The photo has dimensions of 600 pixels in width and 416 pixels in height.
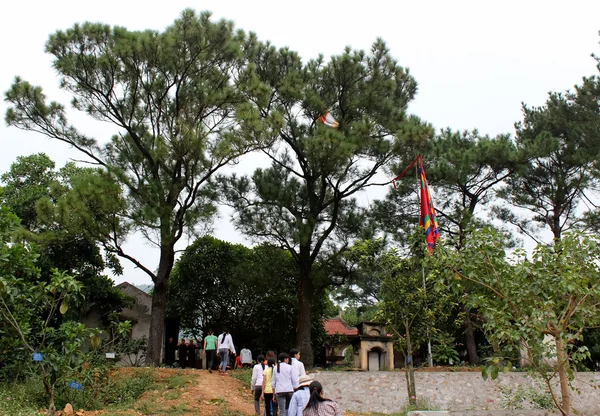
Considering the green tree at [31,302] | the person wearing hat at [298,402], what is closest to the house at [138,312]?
the green tree at [31,302]

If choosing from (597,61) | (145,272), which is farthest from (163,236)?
(597,61)

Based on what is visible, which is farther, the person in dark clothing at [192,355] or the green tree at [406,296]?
the person in dark clothing at [192,355]

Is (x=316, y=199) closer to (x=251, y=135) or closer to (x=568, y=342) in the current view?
(x=251, y=135)

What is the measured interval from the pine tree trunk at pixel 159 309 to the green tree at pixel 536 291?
10.9m

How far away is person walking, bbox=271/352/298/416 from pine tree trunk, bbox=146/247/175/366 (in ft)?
27.3

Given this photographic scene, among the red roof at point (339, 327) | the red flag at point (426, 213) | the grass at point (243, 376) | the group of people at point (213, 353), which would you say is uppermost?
the red flag at point (426, 213)

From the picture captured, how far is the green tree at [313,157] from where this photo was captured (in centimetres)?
1734

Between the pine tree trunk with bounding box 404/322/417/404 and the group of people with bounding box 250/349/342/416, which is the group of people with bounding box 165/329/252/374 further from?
the pine tree trunk with bounding box 404/322/417/404

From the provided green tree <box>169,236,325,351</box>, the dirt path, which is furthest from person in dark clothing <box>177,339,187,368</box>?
the dirt path

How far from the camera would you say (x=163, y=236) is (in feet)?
53.2

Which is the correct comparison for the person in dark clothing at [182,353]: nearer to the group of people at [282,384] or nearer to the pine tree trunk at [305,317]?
the group of people at [282,384]

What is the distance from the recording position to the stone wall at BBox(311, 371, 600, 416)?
496 inches

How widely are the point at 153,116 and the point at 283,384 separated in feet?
36.5

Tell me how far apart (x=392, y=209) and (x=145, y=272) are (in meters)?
8.86
